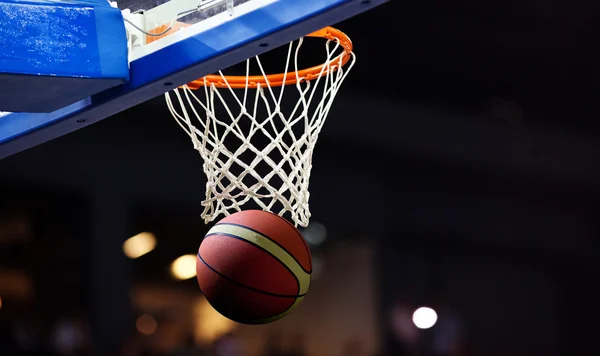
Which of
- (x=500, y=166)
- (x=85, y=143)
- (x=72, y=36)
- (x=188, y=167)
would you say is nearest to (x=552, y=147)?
(x=500, y=166)

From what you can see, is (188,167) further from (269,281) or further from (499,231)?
(269,281)

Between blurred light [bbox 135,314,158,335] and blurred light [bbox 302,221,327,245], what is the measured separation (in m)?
1.08

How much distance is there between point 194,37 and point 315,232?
12.6ft

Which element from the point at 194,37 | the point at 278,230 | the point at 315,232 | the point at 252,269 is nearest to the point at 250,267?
the point at 252,269

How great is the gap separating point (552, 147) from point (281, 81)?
3.71m

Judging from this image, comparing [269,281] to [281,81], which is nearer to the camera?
[269,281]

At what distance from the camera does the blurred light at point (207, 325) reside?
5312 millimetres

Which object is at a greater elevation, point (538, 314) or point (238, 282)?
point (238, 282)

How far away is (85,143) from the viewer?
530cm

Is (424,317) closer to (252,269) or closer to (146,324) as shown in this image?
(146,324)

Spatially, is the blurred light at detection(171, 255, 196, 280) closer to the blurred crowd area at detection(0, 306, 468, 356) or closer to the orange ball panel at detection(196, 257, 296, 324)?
the blurred crowd area at detection(0, 306, 468, 356)

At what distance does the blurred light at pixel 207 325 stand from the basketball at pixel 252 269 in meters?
3.07

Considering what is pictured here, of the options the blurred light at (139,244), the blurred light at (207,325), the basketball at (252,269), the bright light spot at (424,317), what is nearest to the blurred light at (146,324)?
the blurred light at (207,325)

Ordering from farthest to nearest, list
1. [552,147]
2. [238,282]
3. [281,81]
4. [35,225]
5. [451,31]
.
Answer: [552,147] < [451,31] < [35,225] < [281,81] < [238,282]
